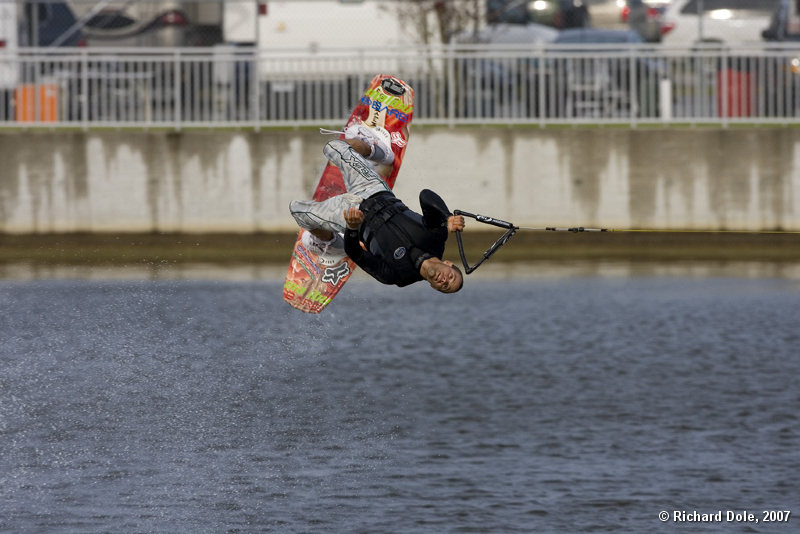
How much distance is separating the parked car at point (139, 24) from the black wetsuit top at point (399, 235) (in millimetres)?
21040

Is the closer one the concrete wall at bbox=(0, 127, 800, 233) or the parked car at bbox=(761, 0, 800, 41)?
the concrete wall at bbox=(0, 127, 800, 233)

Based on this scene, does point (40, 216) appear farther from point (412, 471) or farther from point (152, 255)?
point (412, 471)

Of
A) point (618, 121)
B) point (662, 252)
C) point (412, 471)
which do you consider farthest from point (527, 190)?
point (412, 471)

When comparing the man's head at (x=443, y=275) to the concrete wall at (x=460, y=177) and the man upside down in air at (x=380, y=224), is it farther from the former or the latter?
the concrete wall at (x=460, y=177)

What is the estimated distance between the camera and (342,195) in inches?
502

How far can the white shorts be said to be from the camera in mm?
12633

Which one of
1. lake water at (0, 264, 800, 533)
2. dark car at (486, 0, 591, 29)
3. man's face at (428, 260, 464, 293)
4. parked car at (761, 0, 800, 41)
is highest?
dark car at (486, 0, 591, 29)

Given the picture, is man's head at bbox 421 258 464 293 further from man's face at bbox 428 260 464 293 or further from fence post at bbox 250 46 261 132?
fence post at bbox 250 46 261 132

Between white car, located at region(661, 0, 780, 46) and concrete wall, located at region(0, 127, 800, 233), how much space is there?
3.71 m

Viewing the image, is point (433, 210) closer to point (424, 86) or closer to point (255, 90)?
point (424, 86)

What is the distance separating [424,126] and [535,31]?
6676 millimetres

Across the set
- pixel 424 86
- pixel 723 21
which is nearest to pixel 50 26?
pixel 424 86

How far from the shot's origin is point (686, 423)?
1941 cm

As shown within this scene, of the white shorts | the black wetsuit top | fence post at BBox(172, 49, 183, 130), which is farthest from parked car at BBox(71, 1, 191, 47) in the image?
the black wetsuit top
